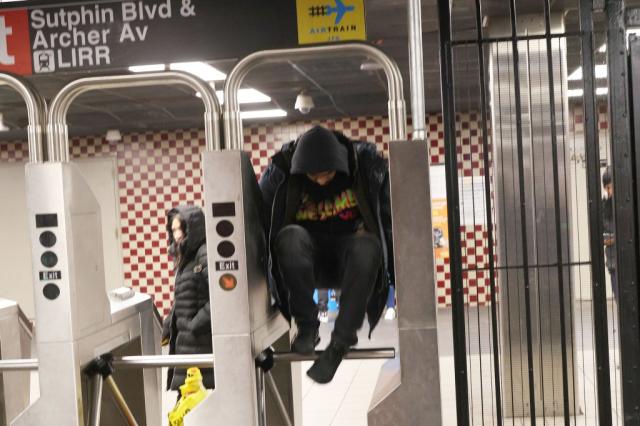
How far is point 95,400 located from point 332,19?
67.8 inches

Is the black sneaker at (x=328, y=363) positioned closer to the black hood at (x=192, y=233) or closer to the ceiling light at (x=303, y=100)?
the black hood at (x=192, y=233)

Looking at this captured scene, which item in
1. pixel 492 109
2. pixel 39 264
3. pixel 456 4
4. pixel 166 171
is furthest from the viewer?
pixel 166 171

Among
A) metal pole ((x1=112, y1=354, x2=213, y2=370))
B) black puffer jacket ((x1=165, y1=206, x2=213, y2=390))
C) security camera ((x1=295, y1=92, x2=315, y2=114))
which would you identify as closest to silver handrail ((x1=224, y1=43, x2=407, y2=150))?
metal pole ((x1=112, y1=354, x2=213, y2=370))

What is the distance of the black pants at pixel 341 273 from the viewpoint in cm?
268

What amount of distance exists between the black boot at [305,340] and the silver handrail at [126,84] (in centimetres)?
71

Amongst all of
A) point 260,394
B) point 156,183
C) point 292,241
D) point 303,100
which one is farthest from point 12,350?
point 156,183

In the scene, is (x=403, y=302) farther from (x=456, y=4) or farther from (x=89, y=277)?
(x=456, y=4)

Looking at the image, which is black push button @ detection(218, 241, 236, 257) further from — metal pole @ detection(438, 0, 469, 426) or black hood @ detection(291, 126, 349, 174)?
metal pole @ detection(438, 0, 469, 426)

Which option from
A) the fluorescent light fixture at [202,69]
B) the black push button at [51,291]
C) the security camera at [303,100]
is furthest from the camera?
the security camera at [303,100]

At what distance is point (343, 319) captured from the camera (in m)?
2.71

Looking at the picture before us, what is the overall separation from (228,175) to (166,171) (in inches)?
318

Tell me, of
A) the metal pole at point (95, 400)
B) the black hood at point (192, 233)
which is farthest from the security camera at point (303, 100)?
the metal pole at point (95, 400)

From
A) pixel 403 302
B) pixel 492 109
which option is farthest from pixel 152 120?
pixel 403 302

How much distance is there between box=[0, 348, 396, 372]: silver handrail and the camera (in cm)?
272
